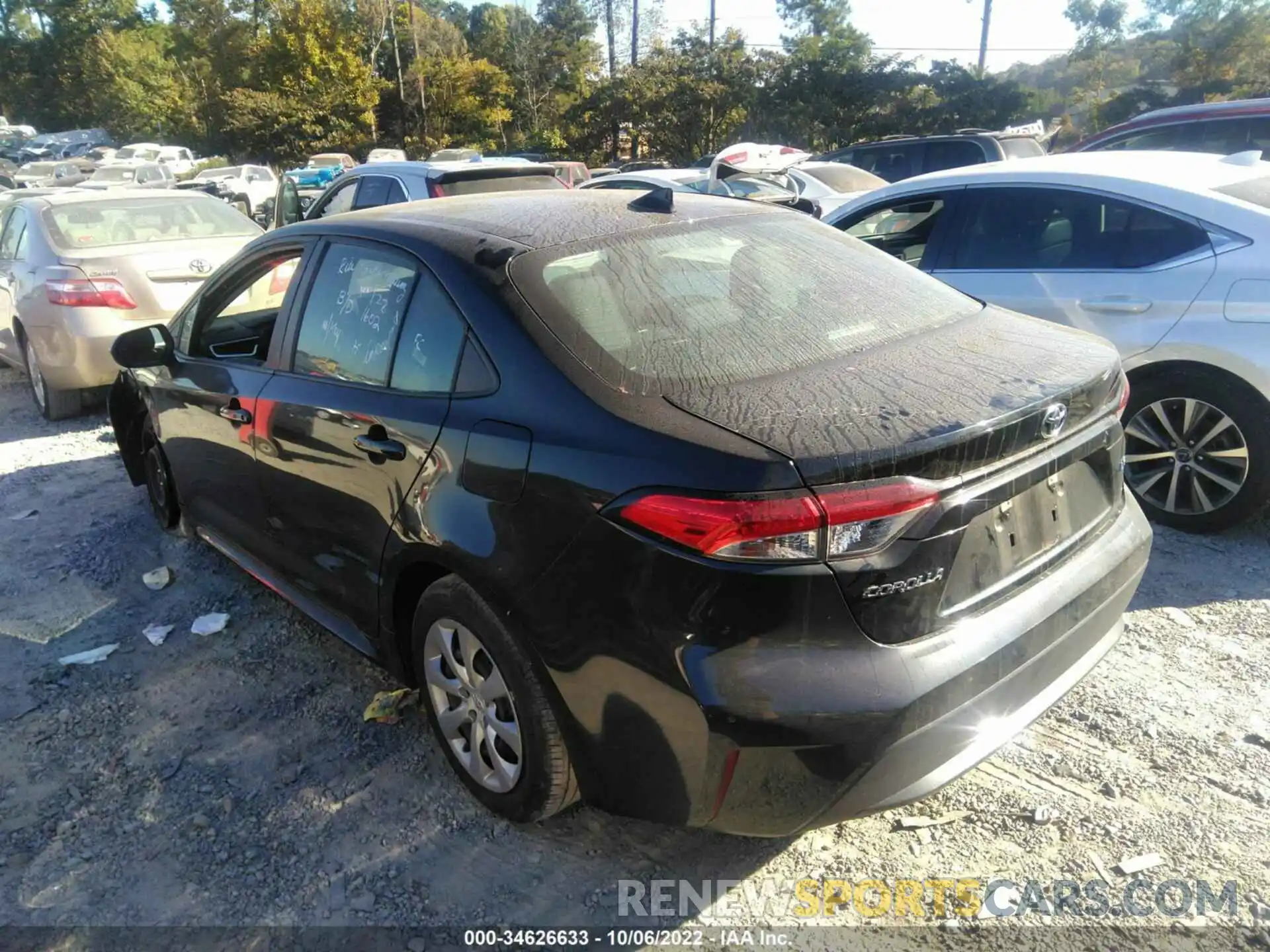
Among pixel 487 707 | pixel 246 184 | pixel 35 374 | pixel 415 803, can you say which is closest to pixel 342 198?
pixel 35 374

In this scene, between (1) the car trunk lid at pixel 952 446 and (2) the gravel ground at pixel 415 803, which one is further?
(2) the gravel ground at pixel 415 803

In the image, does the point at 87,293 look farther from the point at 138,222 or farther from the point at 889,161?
the point at 889,161

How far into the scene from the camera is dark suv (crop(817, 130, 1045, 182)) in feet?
45.5

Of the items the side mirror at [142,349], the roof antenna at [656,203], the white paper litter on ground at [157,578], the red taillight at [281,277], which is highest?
the roof antenna at [656,203]

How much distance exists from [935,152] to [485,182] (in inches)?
356

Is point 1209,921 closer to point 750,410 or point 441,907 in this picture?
point 750,410

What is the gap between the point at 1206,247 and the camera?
4.17m

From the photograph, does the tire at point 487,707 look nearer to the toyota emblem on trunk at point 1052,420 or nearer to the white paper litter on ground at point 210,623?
the toyota emblem on trunk at point 1052,420

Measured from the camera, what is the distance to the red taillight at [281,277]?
3535 millimetres

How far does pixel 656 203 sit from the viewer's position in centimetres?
312

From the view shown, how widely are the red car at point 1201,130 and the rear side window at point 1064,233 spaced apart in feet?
15.8

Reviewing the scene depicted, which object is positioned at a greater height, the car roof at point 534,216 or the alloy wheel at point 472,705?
the car roof at point 534,216

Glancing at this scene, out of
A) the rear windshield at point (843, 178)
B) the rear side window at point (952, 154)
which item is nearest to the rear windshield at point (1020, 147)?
the rear side window at point (952, 154)

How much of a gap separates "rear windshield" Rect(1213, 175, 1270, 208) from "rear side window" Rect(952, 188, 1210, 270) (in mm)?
297
